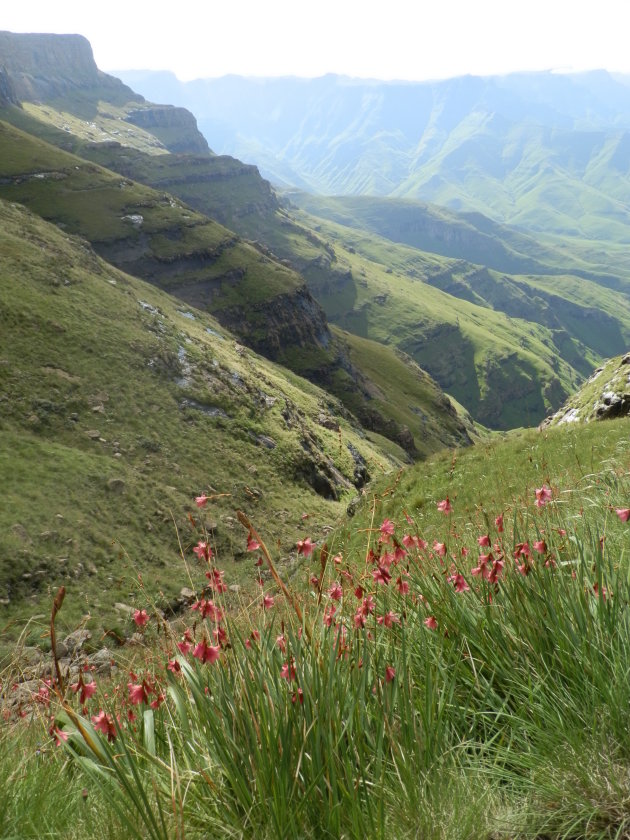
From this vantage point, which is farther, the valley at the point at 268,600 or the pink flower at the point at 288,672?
the pink flower at the point at 288,672

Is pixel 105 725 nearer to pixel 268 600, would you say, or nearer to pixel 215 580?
pixel 215 580

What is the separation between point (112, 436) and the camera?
40.5 metres

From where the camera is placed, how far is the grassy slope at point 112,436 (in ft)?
93.5

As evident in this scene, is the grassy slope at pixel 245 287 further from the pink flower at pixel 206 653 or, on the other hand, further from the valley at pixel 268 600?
the pink flower at pixel 206 653

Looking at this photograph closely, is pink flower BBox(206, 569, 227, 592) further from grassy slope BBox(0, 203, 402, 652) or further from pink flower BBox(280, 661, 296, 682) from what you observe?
grassy slope BBox(0, 203, 402, 652)

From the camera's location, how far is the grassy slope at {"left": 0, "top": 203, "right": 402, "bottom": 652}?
28.5 m

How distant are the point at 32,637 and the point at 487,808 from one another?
902 inches

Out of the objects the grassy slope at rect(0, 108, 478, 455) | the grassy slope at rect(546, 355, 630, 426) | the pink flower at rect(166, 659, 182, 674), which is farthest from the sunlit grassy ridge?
the grassy slope at rect(0, 108, 478, 455)

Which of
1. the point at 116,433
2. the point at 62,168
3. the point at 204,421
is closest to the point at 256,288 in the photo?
the point at 62,168

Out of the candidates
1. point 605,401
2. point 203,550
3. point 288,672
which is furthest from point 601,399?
point 288,672

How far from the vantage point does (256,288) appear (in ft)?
361

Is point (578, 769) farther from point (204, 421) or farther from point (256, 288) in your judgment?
point (256, 288)

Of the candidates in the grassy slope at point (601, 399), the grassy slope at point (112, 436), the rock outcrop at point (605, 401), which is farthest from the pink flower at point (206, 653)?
the grassy slope at point (601, 399)

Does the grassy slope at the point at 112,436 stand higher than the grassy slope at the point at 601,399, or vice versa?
the grassy slope at the point at 601,399
